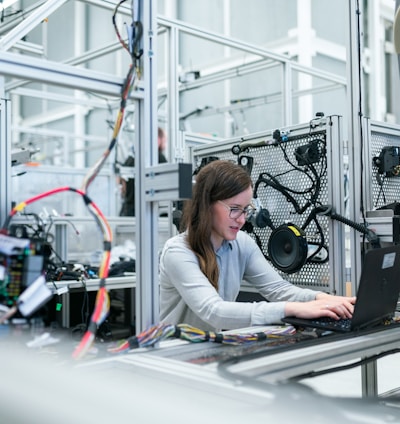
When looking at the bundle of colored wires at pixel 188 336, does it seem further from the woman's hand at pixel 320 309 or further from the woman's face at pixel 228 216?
the woman's face at pixel 228 216

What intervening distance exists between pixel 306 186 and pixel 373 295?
2.77 ft

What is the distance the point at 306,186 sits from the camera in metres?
2.00

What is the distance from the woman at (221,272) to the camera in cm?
127

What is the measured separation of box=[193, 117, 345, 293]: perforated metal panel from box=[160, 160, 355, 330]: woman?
0.96 feet

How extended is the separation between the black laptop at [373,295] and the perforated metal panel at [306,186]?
1.96ft

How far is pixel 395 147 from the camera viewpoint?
6.36ft

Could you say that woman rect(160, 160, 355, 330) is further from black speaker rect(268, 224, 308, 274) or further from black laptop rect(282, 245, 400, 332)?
black speaker rect(268, 224, 308, 274)

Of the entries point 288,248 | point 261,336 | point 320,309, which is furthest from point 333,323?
point 288,248

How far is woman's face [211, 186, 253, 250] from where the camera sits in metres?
1.55

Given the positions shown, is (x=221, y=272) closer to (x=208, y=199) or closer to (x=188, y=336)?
(x=208, y=199)

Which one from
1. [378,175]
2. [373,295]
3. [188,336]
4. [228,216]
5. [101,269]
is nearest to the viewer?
[101,269]

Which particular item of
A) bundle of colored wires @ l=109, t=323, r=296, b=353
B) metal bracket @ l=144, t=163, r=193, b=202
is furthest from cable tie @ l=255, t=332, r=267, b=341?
metal bracket @ l=144, t=163, r=193, b=202

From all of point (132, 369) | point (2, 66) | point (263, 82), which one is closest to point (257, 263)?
point (132, 369)

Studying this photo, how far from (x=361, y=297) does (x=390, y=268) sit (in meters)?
0.13
